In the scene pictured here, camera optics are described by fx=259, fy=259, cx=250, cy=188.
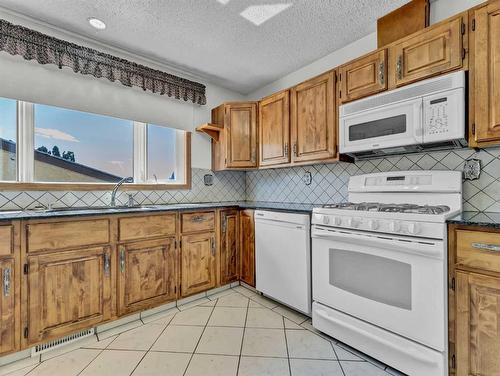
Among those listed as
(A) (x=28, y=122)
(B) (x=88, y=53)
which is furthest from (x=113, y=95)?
(A) (x=28, y=122)

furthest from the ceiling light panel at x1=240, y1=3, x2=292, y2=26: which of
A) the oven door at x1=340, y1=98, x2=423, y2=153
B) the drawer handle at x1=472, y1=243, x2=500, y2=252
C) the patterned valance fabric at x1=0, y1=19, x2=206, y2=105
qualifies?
the drawer handle at x1=472, y1=243, x2=500, y2=252

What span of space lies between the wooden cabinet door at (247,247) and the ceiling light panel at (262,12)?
1721mm

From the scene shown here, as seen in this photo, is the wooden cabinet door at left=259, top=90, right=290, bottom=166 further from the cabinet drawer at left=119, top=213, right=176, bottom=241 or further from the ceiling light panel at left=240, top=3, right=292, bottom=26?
the cabinet drawer at left=119, top=213, right=176, bottom=241

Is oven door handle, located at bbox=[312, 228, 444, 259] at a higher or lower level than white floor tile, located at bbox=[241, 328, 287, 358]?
higher

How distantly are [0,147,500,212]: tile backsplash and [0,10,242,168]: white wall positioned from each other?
0.42 metres

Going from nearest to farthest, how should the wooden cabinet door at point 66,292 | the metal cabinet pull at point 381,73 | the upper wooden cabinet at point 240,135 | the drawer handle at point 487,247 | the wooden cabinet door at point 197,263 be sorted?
the drawer handle at point 487,247 < the wooden cabinet door at point 66,292 < the metal cabinet pull at point 381,73 < the wooden cabinet door at point 197,263 < the upper wooden cabinet at point 240,135

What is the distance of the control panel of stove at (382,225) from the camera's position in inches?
53.6

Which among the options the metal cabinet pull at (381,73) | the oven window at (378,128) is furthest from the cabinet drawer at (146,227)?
the metal cabinet pull at (381,73)

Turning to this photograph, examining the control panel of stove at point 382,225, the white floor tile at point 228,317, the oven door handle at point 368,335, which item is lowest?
the white floor tile at point 228,317

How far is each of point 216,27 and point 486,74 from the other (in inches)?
74.9

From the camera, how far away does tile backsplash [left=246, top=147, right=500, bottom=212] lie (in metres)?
1.69

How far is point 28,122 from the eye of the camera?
7.11 ft

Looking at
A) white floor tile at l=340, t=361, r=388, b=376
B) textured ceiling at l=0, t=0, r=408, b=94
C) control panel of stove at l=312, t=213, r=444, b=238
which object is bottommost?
white floor tile at l=340, t=361, r=388, b=376

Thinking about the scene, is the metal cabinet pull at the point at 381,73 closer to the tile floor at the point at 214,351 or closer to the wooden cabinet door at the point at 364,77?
the wooden cabinet door at the point at 364,77
